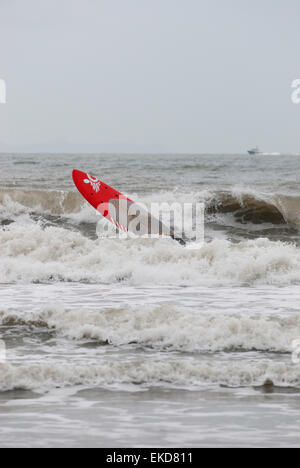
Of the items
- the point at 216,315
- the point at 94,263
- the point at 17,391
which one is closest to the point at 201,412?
the point at 17,391

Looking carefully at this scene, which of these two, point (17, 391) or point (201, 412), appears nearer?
point (201, 412)

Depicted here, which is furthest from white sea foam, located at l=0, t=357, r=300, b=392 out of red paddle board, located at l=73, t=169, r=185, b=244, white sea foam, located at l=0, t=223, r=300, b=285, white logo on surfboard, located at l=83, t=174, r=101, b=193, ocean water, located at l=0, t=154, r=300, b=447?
white logo on surfboard, located at l=83, t=174, r=101, b=193

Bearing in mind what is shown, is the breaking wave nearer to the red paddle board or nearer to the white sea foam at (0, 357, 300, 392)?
the red paddle board

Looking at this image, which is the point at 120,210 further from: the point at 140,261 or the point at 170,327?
the point at 170,327

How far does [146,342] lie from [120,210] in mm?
6541

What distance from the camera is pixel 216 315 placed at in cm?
629

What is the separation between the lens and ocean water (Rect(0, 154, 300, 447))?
4062mm

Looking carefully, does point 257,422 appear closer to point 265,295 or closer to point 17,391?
point 17,391

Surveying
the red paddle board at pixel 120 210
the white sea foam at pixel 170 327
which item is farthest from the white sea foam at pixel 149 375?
the red paddle board at pixel 120 210

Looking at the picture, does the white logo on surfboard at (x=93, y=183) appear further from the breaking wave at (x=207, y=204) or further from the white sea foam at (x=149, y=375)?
the white sea foam at (x=149, y=375)

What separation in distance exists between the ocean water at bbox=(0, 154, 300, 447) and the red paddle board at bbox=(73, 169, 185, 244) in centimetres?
75

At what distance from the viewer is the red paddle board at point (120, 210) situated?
11.3m

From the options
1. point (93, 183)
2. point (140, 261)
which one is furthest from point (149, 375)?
point (93, 183)

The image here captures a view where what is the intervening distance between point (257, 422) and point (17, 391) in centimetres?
183
